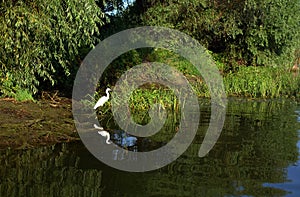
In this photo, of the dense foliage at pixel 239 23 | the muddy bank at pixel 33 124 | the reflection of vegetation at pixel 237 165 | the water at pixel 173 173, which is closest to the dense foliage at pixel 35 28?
the muddy bank at pixel 33 124

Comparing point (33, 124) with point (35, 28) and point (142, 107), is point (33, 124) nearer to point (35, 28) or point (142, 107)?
point (35, 28)

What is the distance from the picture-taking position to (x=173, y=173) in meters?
7.09

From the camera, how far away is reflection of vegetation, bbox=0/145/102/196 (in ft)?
19.9

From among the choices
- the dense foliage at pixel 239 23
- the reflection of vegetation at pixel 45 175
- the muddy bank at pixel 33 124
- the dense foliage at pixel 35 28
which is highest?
the dense foliage at pixel 239 23

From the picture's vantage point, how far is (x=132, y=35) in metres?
16.0

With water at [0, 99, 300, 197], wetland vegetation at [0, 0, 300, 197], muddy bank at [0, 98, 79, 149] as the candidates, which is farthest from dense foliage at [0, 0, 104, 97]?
water at [0, 99, 300, 197]

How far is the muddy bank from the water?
0.53 m

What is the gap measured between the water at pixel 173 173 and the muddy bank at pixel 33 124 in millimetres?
532

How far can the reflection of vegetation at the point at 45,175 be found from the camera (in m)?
6.05

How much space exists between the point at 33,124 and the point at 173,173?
14.2 ft

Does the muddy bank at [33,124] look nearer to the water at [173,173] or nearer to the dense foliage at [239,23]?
the water at [173,173]

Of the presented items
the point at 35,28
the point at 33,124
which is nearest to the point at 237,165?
the point at 33,124

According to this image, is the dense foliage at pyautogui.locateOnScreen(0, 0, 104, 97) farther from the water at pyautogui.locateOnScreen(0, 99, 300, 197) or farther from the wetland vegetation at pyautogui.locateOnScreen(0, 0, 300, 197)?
the water at pyautogui.locateOnScreen(0, 99, 300, 197)

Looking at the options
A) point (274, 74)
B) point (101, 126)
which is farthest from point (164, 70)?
point (274, 74)
